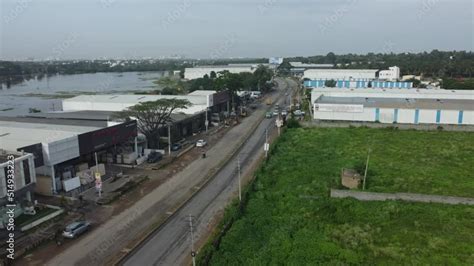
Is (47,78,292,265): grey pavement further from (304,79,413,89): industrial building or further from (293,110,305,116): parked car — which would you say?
(304,79,413,89): industrial building

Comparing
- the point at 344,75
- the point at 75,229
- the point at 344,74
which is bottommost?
Result: the point at 75,229

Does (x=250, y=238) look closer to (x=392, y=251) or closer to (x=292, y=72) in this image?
(x=392, y=251)

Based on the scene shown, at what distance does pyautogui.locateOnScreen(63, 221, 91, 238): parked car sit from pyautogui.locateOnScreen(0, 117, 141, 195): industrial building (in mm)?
4583

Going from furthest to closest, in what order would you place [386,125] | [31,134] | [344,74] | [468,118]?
[344,74] → [386,125] → [468,118] → [31,134]

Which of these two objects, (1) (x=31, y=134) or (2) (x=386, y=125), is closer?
(1) (x=31, y=134)

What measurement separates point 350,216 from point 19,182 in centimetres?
1491

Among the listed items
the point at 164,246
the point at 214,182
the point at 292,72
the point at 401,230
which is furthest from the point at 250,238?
the point at 292,72

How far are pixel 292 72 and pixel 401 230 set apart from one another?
112 metres

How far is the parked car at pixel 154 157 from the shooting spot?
27189mm

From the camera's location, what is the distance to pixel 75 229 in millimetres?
16219

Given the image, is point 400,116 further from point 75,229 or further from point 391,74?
point 391,74

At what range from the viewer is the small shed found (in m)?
20.8

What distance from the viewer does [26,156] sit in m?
18.4

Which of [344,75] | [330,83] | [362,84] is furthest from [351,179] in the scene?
[344,75]
